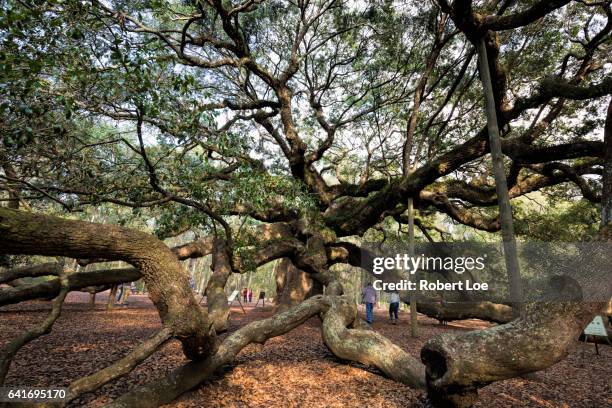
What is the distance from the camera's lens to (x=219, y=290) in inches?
283

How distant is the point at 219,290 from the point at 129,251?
4.52m

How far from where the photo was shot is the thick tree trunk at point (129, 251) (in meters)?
2.27

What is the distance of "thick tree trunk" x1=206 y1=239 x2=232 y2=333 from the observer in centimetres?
624

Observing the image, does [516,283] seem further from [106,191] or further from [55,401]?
[106,191]

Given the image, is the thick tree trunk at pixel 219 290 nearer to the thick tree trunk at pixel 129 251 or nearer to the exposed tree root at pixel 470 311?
the thick tree trunk at pixel 129 251

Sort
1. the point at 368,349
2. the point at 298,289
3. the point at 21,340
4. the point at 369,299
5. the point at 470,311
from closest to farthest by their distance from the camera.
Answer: the point at 21,340 → the point at 368,349 → the point at 470,311 → the point at 369,299 → the point at 298,289

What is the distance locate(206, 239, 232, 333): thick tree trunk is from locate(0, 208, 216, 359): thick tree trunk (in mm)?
2206

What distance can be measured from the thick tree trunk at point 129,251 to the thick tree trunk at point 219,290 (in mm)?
2206

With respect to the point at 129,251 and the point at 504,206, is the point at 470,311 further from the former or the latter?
the point at 129,251

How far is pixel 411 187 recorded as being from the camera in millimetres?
8250

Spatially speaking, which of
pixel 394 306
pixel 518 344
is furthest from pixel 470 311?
pixel 518 344

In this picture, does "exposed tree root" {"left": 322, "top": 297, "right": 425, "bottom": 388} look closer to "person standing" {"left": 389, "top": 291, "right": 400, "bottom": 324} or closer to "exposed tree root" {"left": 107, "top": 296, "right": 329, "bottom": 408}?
"exposed tree root" {"left": 107, "top": 296, "right": 329, "bottom": 408}

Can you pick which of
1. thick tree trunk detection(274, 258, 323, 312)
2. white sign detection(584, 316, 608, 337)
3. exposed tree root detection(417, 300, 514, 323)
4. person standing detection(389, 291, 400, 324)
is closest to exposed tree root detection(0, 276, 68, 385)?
thick tree trunk detection(274, 258, 323, 312)

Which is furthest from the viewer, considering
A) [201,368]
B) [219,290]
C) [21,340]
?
[219,290]
